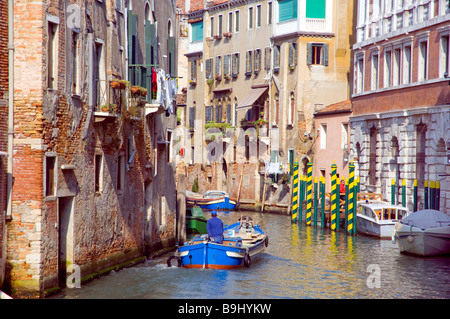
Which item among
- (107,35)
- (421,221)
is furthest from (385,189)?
(107,35)

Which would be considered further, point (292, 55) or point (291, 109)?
point (291, 109)

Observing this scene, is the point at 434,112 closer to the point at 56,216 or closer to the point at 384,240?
the point at 384,240

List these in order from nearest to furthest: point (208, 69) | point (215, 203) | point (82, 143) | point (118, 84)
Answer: point (82, 143) → point (118, 84) → point (215, 203) → point (208, 69)

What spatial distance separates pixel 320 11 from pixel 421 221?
78.2ft

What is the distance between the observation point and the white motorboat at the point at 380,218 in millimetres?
30719

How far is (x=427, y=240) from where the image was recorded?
25531 mm

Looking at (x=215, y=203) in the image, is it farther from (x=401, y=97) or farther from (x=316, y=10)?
(x=401, y=97)

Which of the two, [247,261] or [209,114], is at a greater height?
[209,114]

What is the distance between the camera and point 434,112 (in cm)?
3184

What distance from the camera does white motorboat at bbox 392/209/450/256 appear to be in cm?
2545

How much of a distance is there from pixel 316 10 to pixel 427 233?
79.8 feet

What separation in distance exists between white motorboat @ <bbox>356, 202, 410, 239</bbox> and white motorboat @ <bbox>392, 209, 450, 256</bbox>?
441 cm

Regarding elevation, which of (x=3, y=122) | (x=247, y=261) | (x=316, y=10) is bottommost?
(x=247, y=261)

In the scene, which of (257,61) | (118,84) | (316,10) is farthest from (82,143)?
(257,61)
